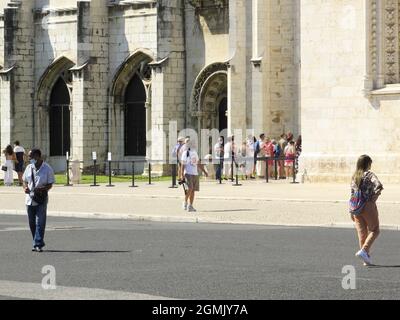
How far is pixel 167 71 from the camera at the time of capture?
54.9m

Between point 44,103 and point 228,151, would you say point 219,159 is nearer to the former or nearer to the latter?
point 228,151

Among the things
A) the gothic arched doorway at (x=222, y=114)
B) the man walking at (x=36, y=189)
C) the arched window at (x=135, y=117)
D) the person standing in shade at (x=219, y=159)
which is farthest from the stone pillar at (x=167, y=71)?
the man walking at (x=36, y=189)

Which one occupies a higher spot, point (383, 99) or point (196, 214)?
point (383, 99)

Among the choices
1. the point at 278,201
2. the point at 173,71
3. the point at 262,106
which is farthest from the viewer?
the point at 173,71

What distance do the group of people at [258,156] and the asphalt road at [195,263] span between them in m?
17.4

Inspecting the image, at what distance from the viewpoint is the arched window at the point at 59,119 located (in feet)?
200

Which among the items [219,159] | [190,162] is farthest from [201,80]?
[190,162]

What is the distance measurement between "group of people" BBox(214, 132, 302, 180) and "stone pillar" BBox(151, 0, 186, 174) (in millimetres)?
6481

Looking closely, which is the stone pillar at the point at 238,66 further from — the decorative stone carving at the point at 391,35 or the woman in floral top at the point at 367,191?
the woman in floral top at the point at 367,191
